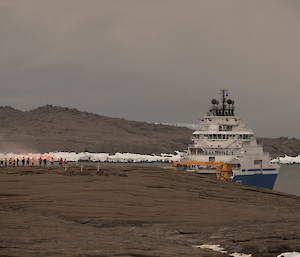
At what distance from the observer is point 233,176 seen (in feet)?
180

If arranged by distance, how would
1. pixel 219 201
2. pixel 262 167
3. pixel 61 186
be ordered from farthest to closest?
1. pixel 262 167
2. pixel 219 201
3. pixel 61 186

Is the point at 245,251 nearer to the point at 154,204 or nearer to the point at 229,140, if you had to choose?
the point at 154,204

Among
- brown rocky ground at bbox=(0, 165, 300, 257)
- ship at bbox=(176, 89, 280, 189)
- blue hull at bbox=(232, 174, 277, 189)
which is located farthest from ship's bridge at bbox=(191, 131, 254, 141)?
brown rocky ground at bbox=(0, 165, 300, 257)

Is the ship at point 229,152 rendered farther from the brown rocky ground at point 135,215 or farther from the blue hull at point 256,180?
the brown rocky ground at point 135,215

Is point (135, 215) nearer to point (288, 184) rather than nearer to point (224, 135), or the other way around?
point (224, 135)

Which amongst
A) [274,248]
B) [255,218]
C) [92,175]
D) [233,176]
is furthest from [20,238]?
[233,176]

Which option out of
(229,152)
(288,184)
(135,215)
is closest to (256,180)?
(229,152)

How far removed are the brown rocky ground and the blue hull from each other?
17099mm

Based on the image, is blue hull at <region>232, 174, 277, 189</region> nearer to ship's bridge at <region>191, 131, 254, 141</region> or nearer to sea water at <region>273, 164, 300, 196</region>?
ship's bridge at <region>191, 131, 254, 141</region>

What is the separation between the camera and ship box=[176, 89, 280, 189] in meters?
57.1

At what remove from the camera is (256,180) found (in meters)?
58.8

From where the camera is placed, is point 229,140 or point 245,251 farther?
point 229,140

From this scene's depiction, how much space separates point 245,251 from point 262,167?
41.5 m

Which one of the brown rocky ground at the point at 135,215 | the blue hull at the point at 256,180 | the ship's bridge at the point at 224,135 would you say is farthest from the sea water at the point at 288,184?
the brown rocky ground at the point at 135,215
